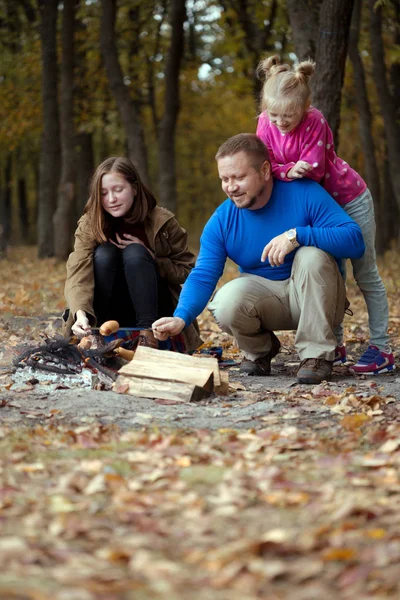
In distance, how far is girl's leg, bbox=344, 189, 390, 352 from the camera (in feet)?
17.4

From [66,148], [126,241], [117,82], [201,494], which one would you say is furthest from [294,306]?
[66,148]

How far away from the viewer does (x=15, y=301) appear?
8.98 m

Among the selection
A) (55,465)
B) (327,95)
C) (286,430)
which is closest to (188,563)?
(55,465)

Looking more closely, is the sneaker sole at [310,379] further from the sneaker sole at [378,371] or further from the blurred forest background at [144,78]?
the blurred forest background at [144,78]

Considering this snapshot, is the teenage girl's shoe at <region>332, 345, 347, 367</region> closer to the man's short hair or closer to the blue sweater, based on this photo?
the blue sweater

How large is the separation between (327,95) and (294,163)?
345 centimetres

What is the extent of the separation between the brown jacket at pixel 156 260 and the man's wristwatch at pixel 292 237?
99 cm

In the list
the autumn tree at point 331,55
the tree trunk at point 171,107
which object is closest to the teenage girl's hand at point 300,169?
the autumn tree at point 331,55

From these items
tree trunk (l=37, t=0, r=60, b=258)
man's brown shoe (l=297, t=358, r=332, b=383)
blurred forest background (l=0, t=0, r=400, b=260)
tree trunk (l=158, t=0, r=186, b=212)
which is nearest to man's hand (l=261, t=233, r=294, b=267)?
man's brown shoe (l=297, t=358, r=332, b=383)

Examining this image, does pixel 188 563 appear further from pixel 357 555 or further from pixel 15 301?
pixel 15 301

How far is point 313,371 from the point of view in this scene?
4.97 metres

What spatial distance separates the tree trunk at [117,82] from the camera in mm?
13977

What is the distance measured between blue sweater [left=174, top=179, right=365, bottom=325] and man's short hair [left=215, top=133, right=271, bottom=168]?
0.30m

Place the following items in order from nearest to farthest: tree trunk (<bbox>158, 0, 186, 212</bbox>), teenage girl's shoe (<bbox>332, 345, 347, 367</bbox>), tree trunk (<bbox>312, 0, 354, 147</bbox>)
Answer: teenage girl's shoe (<bbox>332, 345, 347, 367</bbox>) → tree trunk (<bbox>312, 0, 354, 147</bbox>) → tree trunk (<bbox>158, 0, 186, 212</bbox>)
